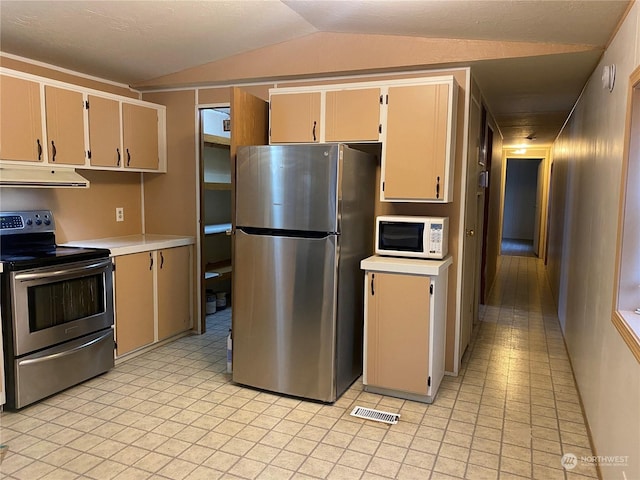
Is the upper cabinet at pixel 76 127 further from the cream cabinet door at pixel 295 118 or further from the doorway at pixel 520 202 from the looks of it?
the doorway at pixel 520 202

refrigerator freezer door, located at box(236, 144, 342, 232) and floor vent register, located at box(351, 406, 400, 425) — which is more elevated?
refrigerator freezer door, located at box(236, 144, 342, 232)

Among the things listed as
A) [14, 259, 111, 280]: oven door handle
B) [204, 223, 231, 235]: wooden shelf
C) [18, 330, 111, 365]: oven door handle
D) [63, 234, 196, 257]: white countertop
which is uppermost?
[204, 223, 231, 235]: wooden shelf

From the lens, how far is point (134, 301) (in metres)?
3.68

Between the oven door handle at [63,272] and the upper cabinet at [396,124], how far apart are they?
1673mm

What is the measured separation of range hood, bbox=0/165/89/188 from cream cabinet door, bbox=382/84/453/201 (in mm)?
2252

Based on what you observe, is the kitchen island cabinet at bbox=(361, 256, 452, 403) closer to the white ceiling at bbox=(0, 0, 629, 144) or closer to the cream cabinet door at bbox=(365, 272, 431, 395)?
the cream cabinet door at bbox=(365, 272, 431, 395)

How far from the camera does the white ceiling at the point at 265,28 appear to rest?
8.32 ft

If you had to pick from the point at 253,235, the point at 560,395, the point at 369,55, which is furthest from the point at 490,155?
the point at 253,235

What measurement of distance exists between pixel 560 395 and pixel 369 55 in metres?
2.75

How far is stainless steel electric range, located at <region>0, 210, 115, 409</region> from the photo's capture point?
2770 millimetres

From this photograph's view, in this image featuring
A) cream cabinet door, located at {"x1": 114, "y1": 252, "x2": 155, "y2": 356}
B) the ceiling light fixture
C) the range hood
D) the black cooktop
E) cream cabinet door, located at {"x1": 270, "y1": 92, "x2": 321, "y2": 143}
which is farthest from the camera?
cream cabinet door, located at {"x1": 114, "y1": 252, "x2": 155, "y2": 356}

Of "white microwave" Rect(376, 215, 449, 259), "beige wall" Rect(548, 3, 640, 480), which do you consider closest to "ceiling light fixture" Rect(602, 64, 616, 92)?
"beige wall" Rect(548, 3, 640, 480)

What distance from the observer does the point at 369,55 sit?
3.35 metres

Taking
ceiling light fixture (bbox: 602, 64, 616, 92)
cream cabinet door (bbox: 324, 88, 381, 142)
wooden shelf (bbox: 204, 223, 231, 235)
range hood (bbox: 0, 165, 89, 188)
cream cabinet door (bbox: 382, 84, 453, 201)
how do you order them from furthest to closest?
wooden shelf (bbox: 204, 223, 231, 235)
cream cabinet door (bbox: 324, 88, 381, 142)
cream cabinet door (bbox: 382, 84, 453, 201)
range hood (bbox: 0, 165, 89, 188)
ceiling light fixture (bbox: 602, 64, 616, 92)
